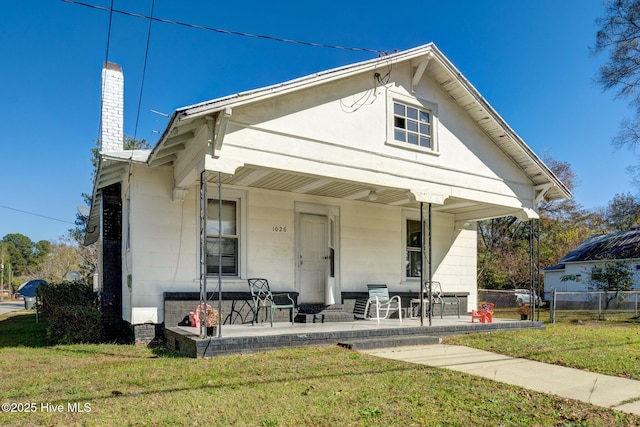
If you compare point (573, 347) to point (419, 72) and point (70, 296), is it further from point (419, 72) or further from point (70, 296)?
point (70, 296)

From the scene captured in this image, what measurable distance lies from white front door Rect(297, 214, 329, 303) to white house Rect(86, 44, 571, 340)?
0.03 m

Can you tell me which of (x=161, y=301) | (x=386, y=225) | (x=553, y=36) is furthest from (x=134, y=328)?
(x=553, y=36)

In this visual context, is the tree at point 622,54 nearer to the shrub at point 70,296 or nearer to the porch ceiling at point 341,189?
the porch ceiling at point 341,189

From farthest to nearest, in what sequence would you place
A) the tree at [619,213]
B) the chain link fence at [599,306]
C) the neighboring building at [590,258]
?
the tree at [619,213]
the neighboring building at [590,258]
the chain link fence at [599,306]

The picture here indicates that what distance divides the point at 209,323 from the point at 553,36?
14.1m

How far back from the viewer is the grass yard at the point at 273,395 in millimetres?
4102

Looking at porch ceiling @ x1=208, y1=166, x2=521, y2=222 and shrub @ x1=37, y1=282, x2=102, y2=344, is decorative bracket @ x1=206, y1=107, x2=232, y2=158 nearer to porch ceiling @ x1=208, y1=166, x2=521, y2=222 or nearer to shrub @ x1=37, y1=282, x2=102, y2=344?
porch ceiling @ x1=208, y1=166, x2=521, y2=222

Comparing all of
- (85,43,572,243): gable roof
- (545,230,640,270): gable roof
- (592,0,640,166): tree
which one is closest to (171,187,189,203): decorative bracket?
(85,43,572,243): gable roof

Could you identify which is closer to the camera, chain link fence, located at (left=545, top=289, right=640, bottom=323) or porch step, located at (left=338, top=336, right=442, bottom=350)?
porch step, located at (left=338, top=336, right=442, bottom=350)

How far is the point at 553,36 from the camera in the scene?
596 inches

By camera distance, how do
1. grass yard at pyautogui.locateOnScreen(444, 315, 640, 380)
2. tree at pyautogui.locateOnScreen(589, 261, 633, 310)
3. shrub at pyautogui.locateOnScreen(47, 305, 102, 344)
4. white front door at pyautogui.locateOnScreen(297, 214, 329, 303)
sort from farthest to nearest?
tree at pyautogui.locateOnScreen(589, 261, 633, 310), white front door at pyautogui.locateOnScreen(297, 214, 329, 303), shrub at pyautogui.locateOnScreen(47, 305, 102, 344), grass yard at pyautogui.locateOnScreen(444, 315, 640, 380)

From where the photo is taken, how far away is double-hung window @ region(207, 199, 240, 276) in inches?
376

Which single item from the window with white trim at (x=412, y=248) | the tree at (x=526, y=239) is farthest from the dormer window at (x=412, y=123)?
the tree at (x=526, y=239)

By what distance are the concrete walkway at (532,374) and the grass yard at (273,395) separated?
355 mm
